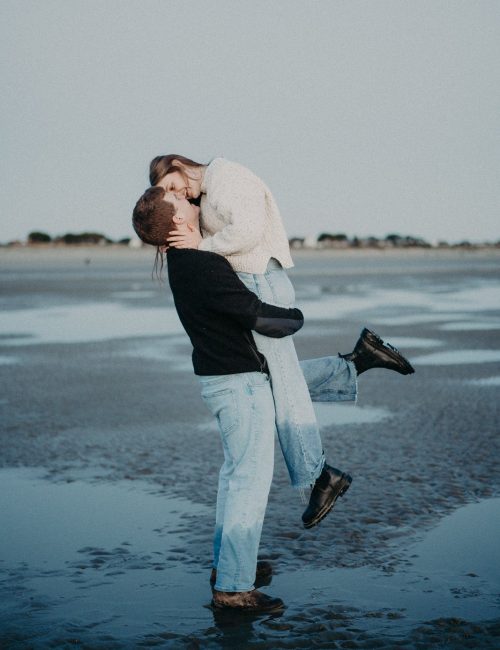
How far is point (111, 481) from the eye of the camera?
5.81 meters

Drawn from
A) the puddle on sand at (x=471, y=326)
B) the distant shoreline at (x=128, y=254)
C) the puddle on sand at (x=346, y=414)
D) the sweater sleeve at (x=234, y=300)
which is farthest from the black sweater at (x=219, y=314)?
the distant shoreline at (x=128, y=254)

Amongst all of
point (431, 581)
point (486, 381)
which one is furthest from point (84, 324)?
point (431, 581)

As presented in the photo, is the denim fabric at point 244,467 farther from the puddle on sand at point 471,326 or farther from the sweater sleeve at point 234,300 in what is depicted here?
the puddle on sand at point 471,326

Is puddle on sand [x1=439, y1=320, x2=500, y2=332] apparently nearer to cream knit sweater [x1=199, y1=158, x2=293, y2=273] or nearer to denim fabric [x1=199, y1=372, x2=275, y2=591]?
cream knit sweater [x1=199, y1=158, x2=293, y2=273]

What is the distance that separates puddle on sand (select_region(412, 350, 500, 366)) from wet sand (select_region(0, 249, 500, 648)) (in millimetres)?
84

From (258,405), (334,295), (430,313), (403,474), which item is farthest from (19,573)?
(334,295)

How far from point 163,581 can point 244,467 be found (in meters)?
0.73

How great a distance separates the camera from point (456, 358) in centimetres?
1120

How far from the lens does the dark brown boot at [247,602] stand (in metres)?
3.80

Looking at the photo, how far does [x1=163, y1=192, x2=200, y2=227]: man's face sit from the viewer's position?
390 centimetres

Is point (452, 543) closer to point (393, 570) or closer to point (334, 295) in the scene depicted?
point (393, 570)

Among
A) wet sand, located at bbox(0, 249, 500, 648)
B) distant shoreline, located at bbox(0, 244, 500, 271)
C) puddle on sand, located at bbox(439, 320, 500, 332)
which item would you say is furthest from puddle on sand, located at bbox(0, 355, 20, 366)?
distant shoreline, located at bbox(0, 244, 500, 271)

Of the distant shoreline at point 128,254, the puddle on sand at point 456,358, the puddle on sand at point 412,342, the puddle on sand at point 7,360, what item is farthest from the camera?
the distant shoreline at point 128,254

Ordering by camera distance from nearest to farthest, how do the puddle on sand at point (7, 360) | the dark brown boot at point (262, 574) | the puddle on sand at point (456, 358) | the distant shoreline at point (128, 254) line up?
1. the dark brown boot at point (262, 574)
2. the puddle on sand at point (456, 358)
3. the puddle on sand at point (7, 360)
4. the distant shoreline at point (128, 254)
